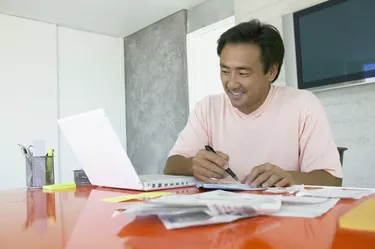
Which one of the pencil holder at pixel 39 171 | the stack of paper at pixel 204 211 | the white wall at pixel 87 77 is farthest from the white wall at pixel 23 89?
the stack of paper at pixel 204 211

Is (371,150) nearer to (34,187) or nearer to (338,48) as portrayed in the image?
(338,48)

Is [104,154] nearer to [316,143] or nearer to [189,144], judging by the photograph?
[189,144]

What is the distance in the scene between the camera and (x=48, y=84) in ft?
14.1

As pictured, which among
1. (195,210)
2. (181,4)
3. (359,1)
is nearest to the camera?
(195,210)

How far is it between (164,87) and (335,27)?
2.22 metres

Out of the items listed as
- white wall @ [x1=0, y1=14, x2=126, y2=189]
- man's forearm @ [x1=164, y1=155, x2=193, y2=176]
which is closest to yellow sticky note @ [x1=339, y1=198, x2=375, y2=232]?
man's forearm @ [x1=164, y1=155, x2=193, y2=176]

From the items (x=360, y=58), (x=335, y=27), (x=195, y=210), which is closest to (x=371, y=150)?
(x=360, y=58)

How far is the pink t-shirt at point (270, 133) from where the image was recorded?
4.27 feet

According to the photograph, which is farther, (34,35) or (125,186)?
(34,35)

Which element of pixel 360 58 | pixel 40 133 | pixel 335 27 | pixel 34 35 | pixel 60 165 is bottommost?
pixel 60 165

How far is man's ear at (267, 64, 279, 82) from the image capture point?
1.55 meters

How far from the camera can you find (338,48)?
2.56 metres

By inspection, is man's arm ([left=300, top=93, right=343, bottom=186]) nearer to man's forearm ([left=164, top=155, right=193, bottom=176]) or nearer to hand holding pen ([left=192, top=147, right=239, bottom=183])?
hand holding pen ([left=192, top=147, right=239, bottom=183])

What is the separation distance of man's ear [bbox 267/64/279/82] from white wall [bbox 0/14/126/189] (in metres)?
3.30
